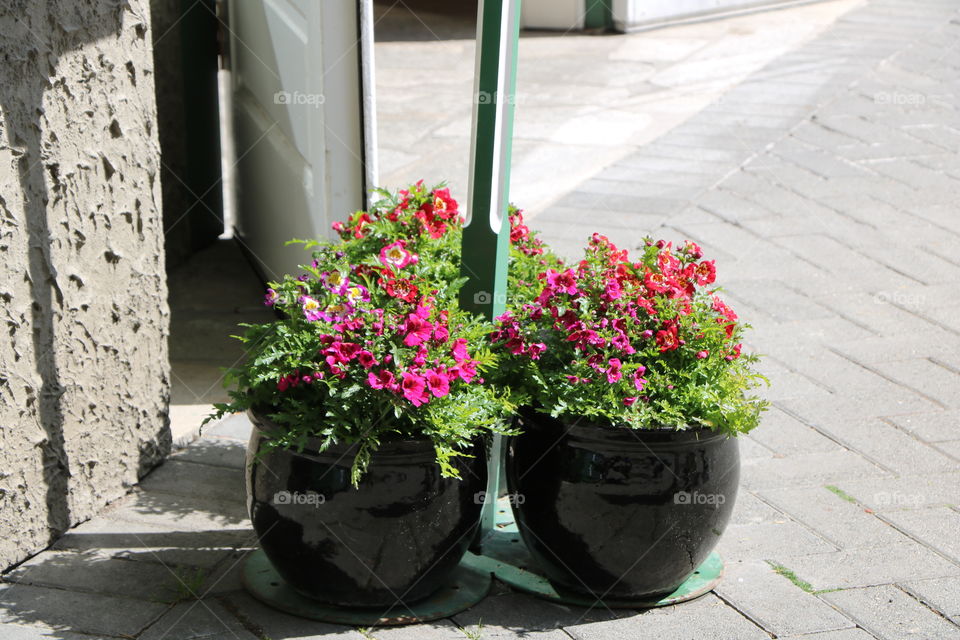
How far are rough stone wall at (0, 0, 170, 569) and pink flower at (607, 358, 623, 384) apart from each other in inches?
50.9

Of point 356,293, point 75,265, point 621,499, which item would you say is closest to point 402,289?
point 356,293

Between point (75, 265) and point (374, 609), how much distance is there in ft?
3.56

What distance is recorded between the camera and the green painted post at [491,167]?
8.38ft

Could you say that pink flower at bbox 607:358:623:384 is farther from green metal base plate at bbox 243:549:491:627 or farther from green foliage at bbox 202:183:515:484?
green metal base plate at bbox 243:549:491:627

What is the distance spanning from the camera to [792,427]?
3588mm

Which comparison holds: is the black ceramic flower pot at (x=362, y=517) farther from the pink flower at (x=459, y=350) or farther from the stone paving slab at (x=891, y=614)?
the stone paving slab at (x=891, y=614)

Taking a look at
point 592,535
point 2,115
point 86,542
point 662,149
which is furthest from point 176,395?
point 662,149

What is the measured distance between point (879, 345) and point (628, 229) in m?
1.17

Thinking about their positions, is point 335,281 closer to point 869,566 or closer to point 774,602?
point 774,602

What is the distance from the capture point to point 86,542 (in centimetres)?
290

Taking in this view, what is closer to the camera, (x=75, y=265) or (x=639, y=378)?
(x=639, y=378)

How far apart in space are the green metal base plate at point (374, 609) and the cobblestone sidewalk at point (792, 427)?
0.03m

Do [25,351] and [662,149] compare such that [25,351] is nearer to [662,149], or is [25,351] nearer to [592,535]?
[592,535]

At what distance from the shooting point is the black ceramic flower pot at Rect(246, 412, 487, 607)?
245cm
